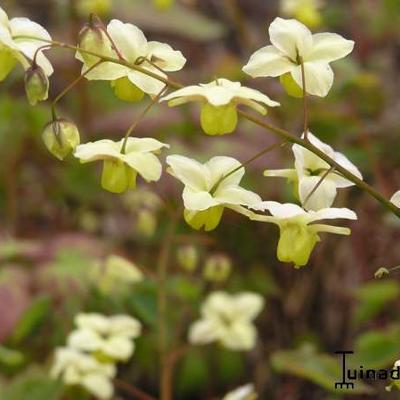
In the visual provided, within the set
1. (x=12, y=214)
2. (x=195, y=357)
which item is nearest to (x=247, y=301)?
(x=195, y=357)

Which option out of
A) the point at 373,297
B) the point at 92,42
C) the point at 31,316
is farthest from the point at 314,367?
the point at 92,42

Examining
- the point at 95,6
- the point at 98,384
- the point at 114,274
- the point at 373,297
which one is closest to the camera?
the point at 98,384

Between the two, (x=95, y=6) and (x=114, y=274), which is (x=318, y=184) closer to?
(x=114, y=274)

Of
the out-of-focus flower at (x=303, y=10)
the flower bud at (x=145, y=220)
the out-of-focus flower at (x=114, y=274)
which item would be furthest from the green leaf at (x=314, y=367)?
the out-of-focus flower at (x=303, y=10)

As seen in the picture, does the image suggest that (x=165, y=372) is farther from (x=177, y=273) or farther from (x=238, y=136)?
(x=238, y=136)

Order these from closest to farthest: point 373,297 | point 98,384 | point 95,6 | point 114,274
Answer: point 98,384 < point 114,274 < point 373,297 < point 95,6
